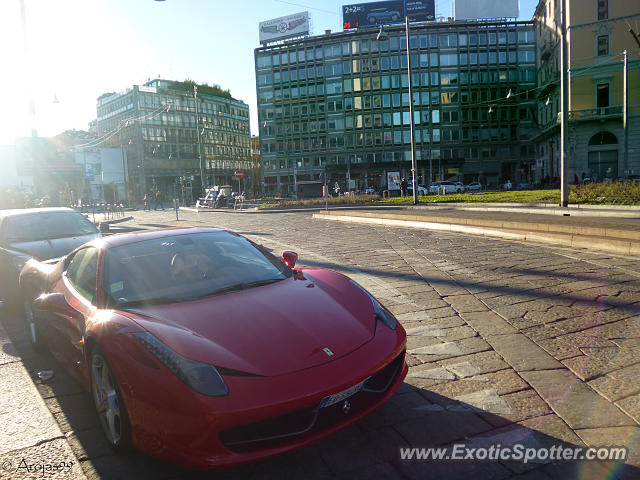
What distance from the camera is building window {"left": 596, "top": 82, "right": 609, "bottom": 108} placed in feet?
136

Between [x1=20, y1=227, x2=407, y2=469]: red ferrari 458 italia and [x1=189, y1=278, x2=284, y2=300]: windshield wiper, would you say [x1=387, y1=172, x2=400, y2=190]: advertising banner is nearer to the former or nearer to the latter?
[x1=20, y1=227, x2=407, y2=469]: red ferrari 458 italia

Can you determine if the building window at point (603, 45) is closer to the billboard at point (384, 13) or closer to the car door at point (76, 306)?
the billboard at point (384, 13)

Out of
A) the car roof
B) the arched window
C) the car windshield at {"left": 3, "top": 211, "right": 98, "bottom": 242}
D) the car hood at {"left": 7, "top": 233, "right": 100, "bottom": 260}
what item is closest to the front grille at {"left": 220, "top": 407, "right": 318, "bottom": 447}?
the car roof

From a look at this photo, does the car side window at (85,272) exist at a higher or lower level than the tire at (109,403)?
higher

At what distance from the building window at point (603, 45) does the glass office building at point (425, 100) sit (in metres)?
22.2

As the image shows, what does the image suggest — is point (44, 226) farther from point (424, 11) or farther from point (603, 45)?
point (424, 11)

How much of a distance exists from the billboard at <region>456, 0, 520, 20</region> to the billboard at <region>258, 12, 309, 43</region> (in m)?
22.0

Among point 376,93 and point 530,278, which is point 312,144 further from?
point 530,278

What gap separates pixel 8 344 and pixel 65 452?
108 inches

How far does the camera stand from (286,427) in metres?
2.26

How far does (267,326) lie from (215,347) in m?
0.34

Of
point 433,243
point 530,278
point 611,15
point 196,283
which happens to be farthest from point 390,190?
point 196,283

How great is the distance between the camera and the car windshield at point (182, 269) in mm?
3109

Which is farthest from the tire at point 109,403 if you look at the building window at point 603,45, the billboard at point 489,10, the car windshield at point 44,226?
the billboard at point 489,10
